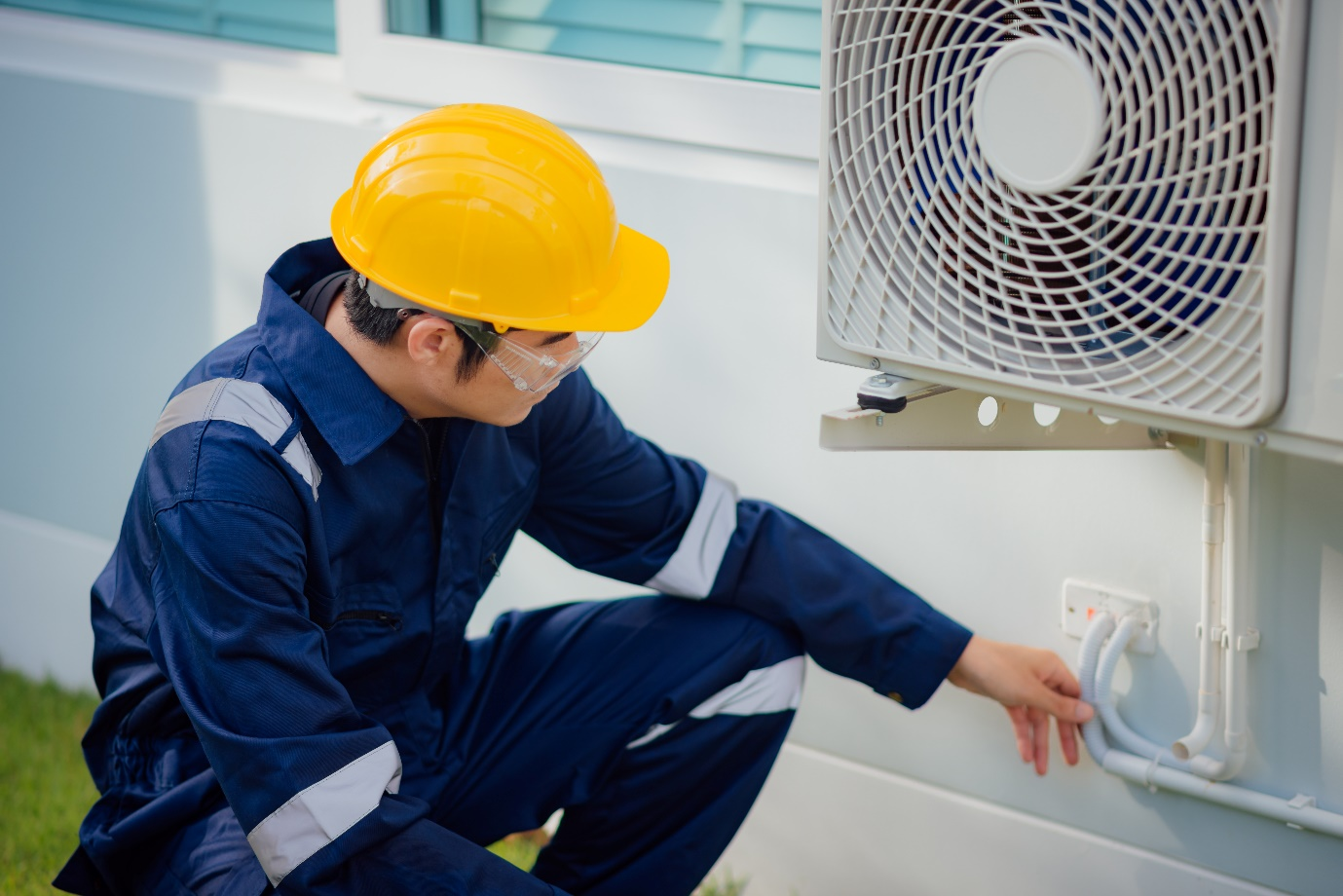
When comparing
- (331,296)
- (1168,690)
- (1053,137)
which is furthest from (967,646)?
(331,296)

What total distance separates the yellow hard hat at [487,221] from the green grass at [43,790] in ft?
3.13

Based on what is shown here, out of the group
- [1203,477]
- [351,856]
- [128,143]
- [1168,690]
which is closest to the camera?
[351,856]

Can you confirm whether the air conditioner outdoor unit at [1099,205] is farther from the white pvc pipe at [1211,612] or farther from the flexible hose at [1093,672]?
the flexible hose at [1093,672]

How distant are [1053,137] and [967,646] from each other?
76 cm

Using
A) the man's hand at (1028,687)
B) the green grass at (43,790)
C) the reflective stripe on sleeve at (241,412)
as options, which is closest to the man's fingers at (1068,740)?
the man's hand at (1028,687)

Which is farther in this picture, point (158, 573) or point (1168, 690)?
point (1168, 690)

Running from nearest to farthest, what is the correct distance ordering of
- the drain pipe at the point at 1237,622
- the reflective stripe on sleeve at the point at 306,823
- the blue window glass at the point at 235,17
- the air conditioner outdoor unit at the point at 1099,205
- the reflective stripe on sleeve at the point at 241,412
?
the air conditioner outdoor unit at the point at 1099,205 → the reflective stripe on sleeve at the point at 306,823 → the reflective stripe on sleeve at the point at 241,412 → the drain pipe at the point at 1237,622 → the blue window glass at the point at 235,17

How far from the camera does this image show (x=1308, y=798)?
150cm

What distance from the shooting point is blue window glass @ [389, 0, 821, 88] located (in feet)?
5.77

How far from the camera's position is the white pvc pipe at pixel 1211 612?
4.74 feet

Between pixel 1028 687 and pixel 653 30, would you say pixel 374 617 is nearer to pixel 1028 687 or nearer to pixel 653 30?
pixel 1028 687

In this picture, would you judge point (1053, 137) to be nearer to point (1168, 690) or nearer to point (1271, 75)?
point (1271, 75)

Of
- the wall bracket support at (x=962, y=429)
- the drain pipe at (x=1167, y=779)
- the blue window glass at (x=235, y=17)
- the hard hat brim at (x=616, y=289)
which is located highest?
the blue window glass at (x=235, y=17)

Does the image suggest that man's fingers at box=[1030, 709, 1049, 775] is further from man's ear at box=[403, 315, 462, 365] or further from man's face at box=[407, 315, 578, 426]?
man's ear at box=[403, 315, 462, 365]
